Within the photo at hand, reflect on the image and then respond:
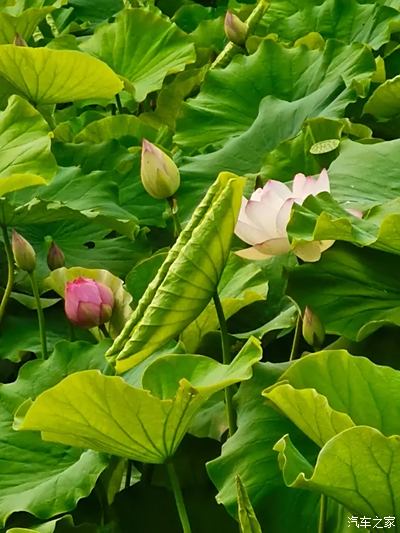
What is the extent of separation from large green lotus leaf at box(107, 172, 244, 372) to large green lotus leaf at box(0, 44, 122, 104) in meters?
0.69

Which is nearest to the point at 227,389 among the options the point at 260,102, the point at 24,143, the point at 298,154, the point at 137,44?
the point at 298,154

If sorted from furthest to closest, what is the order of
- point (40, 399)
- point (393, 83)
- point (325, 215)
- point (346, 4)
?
point (346, 4) < point (393, 83) < point (325, 215) < point (40, 399)

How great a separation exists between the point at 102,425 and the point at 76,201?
1.90 feet

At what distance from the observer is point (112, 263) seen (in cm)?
146

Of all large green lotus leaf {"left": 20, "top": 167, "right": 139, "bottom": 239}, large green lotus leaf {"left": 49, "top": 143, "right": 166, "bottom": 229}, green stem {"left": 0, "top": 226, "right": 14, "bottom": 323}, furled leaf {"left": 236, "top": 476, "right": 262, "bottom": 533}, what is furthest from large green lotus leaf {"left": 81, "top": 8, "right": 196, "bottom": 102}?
furled leaf {"left": 236, "top": 476, "right": 262, "bottom": 533}

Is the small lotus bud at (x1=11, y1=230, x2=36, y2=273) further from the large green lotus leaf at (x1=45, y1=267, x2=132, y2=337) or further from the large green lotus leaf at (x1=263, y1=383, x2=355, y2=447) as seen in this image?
the large green lotus leaf at (x1=263, y1=383, x2=355, y2=447)

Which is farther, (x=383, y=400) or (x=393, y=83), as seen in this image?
(x=393, y=83)

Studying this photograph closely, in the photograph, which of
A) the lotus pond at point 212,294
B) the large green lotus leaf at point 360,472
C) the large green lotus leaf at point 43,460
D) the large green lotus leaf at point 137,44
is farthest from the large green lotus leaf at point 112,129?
the large green lotus leaf at point 360,472

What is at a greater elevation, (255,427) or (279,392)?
(279,392)

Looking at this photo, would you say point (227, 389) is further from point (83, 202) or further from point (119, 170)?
point (119, 170)

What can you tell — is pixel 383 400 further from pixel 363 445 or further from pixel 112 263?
pixel 112 263

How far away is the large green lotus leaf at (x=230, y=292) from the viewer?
44.9 inches

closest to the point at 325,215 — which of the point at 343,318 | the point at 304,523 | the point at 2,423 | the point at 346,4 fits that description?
the point at 343,318

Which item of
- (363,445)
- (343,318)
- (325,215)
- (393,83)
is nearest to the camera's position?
(363,445)
